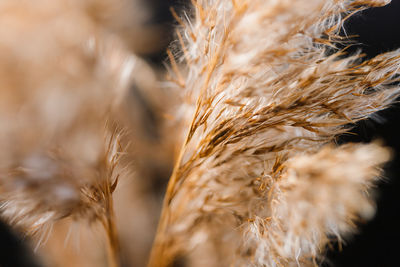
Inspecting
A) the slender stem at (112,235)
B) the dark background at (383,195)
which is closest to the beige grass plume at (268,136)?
the slender stem at (112,235)

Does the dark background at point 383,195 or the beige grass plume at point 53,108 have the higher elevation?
the beige grass plume at point 53,108

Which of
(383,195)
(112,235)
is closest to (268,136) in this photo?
(112,235)

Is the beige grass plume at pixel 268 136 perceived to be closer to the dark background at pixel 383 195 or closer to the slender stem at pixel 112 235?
the slender stem at pixel 112 235

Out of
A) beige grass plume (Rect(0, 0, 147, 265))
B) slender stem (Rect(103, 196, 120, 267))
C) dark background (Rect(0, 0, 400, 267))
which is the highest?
beige grass plume (Rect(0, 0, 147, 265))

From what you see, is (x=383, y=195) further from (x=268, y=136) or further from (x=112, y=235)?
(x=112, y=235)

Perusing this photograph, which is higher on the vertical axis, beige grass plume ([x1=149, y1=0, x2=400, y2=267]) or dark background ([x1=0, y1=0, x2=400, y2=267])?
beige grass plume ([x1=149, y1=0, x2=400, y2=267])

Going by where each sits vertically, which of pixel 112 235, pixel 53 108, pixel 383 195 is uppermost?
pixel 53 108

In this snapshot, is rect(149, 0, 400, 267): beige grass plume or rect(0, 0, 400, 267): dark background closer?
rect(149, 0, 400, 267): beige grass plume

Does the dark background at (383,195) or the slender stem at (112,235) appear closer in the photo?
the slender stem at (112,235)

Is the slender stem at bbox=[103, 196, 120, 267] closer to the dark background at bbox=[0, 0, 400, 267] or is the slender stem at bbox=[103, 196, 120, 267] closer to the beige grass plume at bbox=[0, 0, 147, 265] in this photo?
the beige grass plume at bbox=[0, 0, 147, 265]

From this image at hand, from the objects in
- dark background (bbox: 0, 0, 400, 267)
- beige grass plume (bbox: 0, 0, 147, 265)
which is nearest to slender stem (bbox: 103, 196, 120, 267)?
beige grass plume (bbox: 0, 0, 147, 265)
